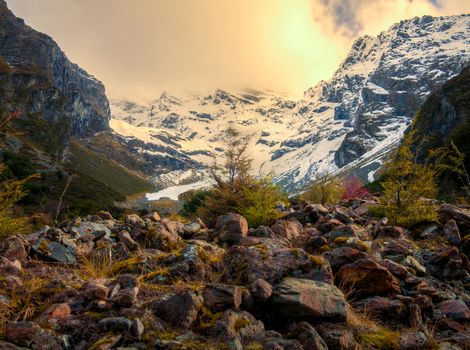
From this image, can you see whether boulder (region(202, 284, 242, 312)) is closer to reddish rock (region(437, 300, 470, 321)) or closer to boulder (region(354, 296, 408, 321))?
boulder (region(354, 296, 408, 321))

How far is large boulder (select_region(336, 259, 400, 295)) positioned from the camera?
19.3 ft

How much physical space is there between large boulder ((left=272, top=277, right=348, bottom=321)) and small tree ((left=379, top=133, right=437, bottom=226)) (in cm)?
685

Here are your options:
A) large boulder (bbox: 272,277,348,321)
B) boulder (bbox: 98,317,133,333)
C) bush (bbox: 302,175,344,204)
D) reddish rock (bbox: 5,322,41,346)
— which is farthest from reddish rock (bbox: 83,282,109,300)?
bush (bbox: 302,175,344,204)

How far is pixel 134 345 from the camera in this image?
3645 mm

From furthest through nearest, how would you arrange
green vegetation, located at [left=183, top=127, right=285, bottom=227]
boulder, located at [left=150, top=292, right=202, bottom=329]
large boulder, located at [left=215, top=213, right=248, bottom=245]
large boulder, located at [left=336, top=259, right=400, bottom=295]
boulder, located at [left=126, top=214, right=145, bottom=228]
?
green vegetation, located at [left=183, top=127, right=285, bottom=227], boulder, located at [left=126, top=214, right=145, bottom=228], large boulder, located at [left=215, top=213, right=248, bottom=245], large boulder, located at [left=336, top=259, right=400, bottom=295], boulder, located at [left=150, top=292, right=202, bottom=329]

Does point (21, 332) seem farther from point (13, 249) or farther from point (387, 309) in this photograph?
point (387, 309)

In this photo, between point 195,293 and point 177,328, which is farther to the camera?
point 195,293

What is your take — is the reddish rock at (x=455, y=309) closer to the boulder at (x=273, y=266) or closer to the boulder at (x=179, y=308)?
the boulder at (x=273, y=266)

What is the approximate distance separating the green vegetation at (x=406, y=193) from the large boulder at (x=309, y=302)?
6.85m

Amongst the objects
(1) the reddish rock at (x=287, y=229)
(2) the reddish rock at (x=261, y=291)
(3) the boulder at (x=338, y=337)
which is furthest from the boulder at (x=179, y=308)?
(1) the reddish rock at (x=287, y=229)

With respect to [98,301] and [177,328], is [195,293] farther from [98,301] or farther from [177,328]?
[98,301]

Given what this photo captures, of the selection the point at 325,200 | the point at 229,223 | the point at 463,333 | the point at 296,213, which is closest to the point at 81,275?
the point at 229,223

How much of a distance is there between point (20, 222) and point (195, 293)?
4915mm

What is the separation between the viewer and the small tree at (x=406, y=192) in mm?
10836
